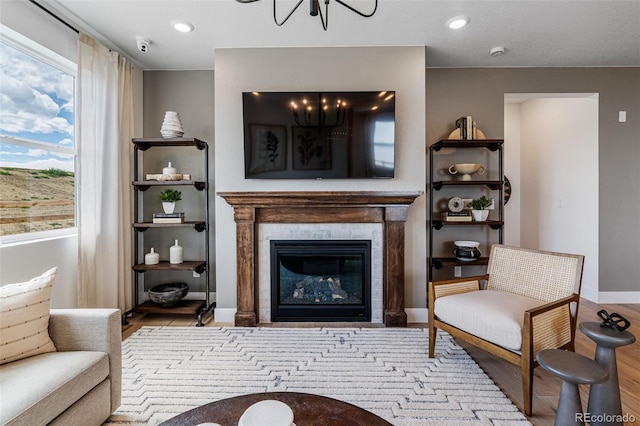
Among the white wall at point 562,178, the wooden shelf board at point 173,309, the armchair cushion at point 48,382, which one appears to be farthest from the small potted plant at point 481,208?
the armchair cushion at point 48,382

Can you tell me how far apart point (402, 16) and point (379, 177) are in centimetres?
128

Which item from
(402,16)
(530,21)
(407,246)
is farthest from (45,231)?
(530,21)

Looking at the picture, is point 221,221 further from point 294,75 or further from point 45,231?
point 294,75

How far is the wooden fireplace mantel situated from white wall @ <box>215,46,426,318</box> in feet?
0.59

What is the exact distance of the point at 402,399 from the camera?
5.64 feet

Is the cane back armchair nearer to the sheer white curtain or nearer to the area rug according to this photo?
the area rug

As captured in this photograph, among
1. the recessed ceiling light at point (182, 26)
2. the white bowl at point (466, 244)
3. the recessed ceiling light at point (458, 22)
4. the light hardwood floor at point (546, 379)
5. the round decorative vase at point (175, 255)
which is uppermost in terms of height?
the recessed ceiling light at point (182, 26)

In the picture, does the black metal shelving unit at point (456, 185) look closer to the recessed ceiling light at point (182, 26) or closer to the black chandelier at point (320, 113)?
the black chandelier at point (320, 113)

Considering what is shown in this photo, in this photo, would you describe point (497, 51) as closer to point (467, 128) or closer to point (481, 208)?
point (467, 128)

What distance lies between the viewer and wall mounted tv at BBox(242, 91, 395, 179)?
107 inches

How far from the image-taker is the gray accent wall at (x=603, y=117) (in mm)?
3266

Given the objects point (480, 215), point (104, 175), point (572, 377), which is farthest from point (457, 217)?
point (104, 175)

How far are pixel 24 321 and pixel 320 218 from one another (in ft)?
6.62

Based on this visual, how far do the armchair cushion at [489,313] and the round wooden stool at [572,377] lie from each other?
0.34 m
